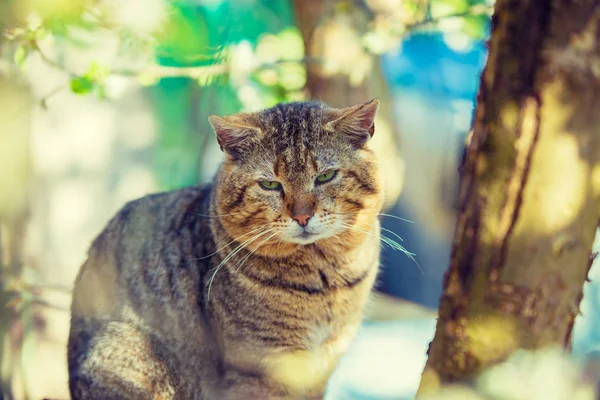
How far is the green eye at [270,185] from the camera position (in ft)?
7.41

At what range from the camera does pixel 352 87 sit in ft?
13.2

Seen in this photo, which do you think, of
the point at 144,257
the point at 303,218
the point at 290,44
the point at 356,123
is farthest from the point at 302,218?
the point at 290,44

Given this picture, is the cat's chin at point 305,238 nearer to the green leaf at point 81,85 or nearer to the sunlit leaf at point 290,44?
the green leaf at point 81,85

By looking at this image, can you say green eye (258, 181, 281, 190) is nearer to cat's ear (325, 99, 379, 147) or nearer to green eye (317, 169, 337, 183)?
green eye (317, 169, 337, 183)

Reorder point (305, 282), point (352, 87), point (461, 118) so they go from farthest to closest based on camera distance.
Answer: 1. point (461, 118)
2. point (352, 87)
3. point (305, 282)

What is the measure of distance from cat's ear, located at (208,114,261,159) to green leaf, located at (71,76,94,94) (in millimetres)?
801

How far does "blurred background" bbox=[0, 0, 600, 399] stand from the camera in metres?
3.13

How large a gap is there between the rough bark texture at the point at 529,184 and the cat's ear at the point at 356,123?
2.85 feet

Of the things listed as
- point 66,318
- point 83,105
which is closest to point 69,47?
point 83,105

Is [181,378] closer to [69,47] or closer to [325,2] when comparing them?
[69,47]

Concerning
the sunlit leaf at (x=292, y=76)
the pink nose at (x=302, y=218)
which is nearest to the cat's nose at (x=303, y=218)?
the pink nose at (x=302, y=218)

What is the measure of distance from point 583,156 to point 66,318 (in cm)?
311

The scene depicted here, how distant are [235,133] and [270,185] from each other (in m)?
0.24

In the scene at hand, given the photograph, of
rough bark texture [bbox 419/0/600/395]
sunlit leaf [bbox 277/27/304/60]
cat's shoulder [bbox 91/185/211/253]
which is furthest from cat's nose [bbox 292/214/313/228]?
sunlit leaf [bbox 277/27/304/60]
